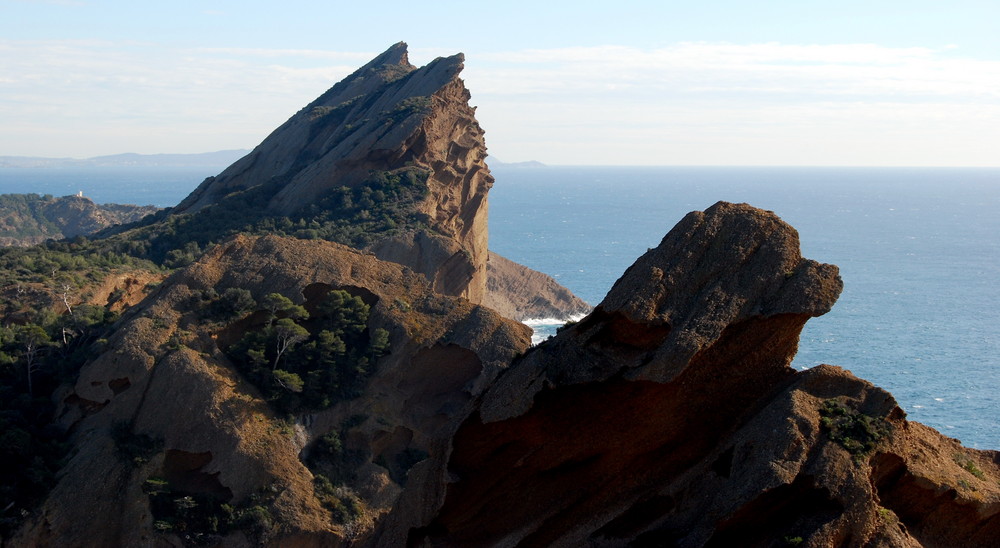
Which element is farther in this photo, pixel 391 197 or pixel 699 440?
pixel 391 197

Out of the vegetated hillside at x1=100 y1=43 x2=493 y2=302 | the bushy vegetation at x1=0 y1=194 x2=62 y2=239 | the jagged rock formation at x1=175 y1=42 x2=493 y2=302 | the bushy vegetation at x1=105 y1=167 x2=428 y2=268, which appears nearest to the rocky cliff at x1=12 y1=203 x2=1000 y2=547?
the jagged rock formation at x1=175 y1=42 x2=493 y2=302

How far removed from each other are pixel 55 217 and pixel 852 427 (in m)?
136

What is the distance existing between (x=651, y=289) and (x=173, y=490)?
2119 cm

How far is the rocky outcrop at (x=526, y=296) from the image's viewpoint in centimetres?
8225

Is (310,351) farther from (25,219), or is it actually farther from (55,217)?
(55,217)

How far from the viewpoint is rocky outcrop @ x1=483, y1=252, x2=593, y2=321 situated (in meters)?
82.2

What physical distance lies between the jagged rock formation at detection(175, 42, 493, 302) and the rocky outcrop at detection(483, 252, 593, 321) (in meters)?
14.3

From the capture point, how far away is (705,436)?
15.9 m

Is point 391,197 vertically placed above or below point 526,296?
above

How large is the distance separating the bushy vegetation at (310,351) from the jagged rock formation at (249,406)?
54 cm

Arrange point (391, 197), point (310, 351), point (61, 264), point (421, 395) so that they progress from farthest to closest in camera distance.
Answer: point (391, 197) < point (61, 264) < point (421, 395) < point (310, 351)

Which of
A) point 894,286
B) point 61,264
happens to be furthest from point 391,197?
point 894,286

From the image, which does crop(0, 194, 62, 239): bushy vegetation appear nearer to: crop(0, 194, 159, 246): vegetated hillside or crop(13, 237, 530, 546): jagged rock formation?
crop(0, 194, 159, 246): vegetated hillside

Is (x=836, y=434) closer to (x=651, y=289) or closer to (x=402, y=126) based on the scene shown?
(x=651, y=289)
